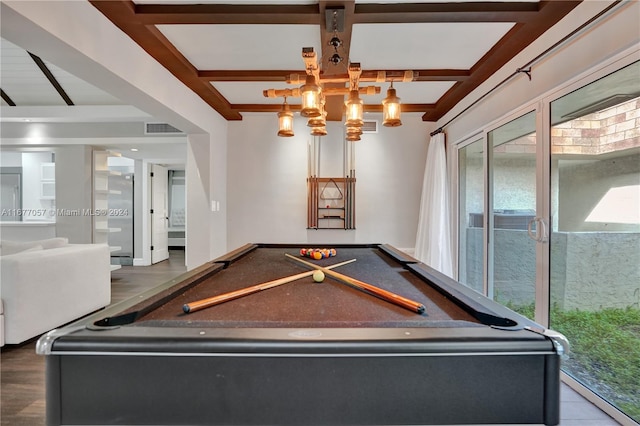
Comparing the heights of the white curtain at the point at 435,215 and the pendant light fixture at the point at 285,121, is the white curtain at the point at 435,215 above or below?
below

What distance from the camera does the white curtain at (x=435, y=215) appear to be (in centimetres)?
368

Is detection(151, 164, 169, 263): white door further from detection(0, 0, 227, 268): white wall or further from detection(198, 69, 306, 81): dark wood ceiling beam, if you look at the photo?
detection(198, 69, 306, 81): dark wood ceiling beam

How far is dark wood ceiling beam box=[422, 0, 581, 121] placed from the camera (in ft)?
6.19

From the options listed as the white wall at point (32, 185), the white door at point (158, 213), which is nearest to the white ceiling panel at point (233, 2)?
the white door at point (158, 213)

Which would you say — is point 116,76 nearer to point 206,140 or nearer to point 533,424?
point 206,140

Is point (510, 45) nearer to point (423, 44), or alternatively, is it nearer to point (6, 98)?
point (423, 44)

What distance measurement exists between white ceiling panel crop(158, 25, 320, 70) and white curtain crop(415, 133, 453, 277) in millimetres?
2024

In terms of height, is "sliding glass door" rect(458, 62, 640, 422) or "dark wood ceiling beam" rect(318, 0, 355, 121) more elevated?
"dark wood ceiling beam" rect(318, 0, 355, 121)

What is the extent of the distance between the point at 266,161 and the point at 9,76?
2.91m

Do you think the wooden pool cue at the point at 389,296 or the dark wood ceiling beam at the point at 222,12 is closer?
the wooden pool cue at the point at 389,296

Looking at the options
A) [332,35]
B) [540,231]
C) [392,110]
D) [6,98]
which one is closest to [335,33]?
[332,35]

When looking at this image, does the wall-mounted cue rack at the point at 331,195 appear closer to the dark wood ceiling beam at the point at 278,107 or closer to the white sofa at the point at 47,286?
the dark wood ceiling beam at the point at 278,107

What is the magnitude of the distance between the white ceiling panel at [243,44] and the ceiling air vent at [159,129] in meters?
1.83

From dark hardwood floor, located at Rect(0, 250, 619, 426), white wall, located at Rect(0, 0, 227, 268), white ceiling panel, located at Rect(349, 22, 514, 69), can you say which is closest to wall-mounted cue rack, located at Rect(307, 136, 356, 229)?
white wall, located at Rect(0, 0, 227, 268)
